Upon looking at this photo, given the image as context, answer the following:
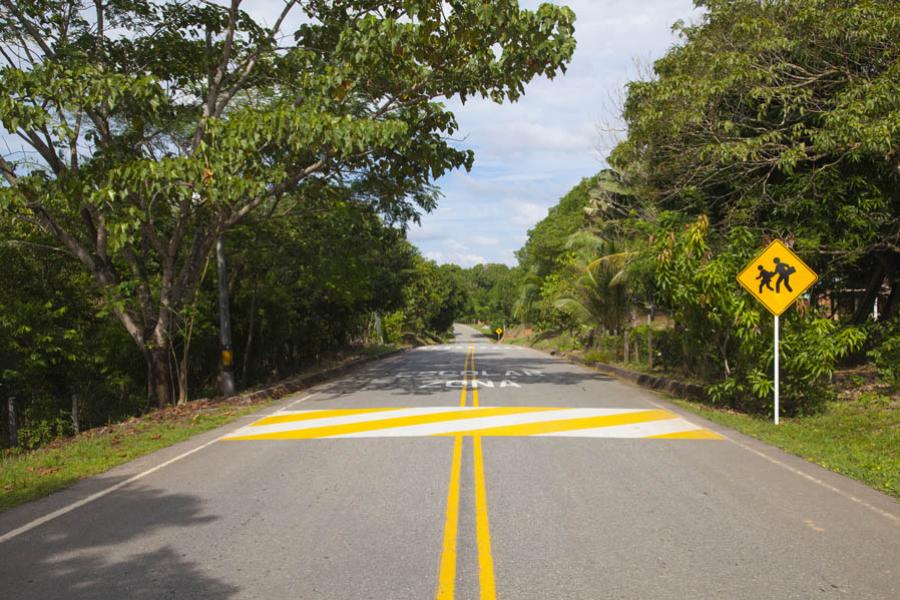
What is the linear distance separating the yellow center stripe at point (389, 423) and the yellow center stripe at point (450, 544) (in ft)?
10.6

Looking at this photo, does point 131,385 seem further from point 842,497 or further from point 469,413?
point 842,497

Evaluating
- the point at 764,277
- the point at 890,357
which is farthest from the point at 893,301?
the point at 764,277

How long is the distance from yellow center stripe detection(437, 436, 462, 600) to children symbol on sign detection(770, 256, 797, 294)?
6443mm

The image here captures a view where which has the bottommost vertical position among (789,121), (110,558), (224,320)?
(110,558)

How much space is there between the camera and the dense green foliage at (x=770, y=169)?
38.4 ft

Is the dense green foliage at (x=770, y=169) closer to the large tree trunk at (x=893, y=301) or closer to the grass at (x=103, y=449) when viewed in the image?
the large tree trunk at (x=893, y=301)

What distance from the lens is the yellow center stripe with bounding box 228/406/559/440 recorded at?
→ 10.6 meters

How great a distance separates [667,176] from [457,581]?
13229 millimetres

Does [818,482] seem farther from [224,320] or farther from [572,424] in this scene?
[224,320]

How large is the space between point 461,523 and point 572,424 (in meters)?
5.81

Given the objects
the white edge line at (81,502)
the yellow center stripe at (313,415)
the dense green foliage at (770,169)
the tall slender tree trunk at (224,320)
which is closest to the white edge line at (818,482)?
the dense green foliage at (770,169)

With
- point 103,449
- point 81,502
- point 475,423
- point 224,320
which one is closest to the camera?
point 81,502

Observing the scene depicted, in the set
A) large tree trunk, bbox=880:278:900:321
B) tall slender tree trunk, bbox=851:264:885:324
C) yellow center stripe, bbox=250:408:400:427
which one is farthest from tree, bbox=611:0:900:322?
yellow center stripe, bbox=250:408:400:427

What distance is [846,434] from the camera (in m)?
10.4
